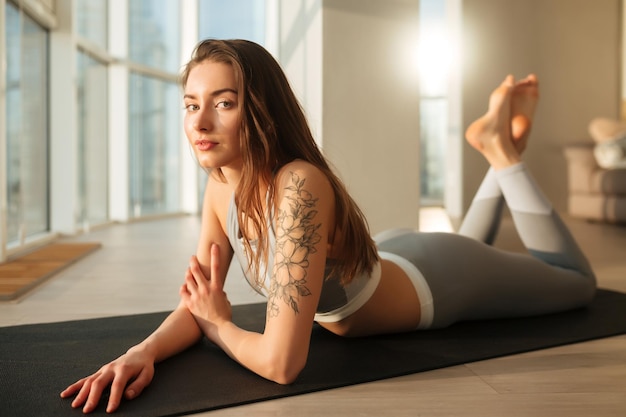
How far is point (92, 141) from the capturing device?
6.21 meters

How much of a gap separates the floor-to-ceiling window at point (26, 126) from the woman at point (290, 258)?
301 centimetres

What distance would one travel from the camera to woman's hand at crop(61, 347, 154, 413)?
1198mm

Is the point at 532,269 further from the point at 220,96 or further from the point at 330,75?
the point at 330,75

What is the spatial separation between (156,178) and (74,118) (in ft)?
8.66

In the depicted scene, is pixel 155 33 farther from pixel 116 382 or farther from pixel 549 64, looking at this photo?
pixel 116 382

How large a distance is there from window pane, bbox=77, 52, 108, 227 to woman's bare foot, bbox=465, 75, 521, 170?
4.28 m

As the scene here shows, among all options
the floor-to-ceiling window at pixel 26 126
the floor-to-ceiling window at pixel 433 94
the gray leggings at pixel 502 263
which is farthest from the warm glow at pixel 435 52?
the gray leggings at pixel 502 263

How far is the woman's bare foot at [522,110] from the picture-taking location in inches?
88.5

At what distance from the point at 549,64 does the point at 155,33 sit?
4.57 meters

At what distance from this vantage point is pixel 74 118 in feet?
16.3

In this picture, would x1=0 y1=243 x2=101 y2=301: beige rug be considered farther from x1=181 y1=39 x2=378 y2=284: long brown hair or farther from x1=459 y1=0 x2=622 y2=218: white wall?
x1=459 y1=0 x2=622 y2=218: white wall

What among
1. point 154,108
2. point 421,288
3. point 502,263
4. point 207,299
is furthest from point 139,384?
point 154,108

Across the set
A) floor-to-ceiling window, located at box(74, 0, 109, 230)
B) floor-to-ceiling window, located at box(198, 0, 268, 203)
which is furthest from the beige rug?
floor-to-ceiling window, located at box(198, 0, 268, 203)

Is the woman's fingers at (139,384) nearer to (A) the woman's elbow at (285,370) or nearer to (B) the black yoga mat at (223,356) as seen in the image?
(B) the black yoga mat at (223,356)
